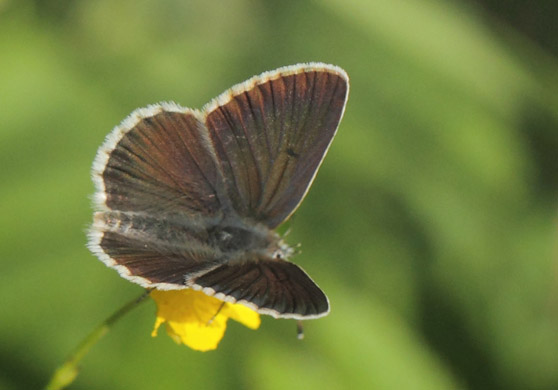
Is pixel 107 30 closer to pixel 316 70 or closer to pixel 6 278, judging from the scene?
pixel 6 278

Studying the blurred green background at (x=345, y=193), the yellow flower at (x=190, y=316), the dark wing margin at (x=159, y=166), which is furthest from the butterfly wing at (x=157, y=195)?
the blurred green background at (x=345, y=193)

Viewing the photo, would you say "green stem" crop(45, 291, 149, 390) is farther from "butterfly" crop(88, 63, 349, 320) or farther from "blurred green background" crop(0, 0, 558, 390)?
"blurred green background" crop(0, 0, 558, 390)

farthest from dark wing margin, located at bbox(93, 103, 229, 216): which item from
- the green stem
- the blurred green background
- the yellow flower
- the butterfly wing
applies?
the blurred green background

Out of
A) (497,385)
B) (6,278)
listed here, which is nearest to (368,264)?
(497,385)

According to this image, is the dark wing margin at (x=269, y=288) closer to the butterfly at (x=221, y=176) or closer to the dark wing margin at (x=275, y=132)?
the butterfly at (x=221, y=176)

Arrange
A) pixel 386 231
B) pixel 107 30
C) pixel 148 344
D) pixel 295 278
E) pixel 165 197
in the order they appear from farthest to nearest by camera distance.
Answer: pixel 107 30
pixel 386 231
pixel 148 344
pixel 165 197
pixel 295 278

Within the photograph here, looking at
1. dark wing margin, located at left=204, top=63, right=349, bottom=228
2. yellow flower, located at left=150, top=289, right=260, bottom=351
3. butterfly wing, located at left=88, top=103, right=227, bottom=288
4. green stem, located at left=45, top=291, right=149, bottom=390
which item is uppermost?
dark wing margin, located at left=204, top=63, right=349, bottom=228
